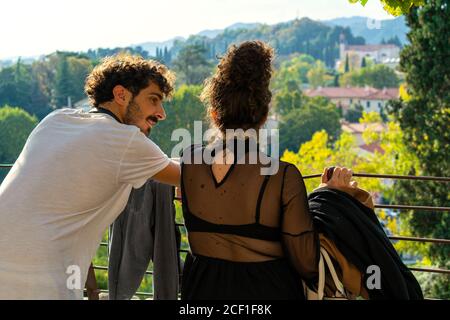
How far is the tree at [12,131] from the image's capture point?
54.6 metres

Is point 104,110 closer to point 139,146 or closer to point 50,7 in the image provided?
point 139,146

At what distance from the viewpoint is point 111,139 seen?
100.0 inches

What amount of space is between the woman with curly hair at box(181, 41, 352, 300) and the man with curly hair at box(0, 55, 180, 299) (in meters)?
0.22

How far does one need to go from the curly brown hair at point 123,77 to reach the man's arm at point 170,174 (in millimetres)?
293

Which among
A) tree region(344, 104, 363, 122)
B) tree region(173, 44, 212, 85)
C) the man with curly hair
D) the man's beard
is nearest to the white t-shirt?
the man with curly hair

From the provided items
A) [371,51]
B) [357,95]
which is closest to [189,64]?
[357,95]

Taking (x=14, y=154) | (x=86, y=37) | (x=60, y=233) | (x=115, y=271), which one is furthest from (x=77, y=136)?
(x=86, y=37)

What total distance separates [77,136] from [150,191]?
0.87m

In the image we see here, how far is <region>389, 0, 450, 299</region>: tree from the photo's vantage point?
67.8 feet

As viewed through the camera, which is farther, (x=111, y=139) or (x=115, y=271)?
(x=115, y=271)

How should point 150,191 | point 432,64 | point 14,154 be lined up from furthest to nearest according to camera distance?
point 14,154 < point 432,64 < point 150,191

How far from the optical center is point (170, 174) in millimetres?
2639

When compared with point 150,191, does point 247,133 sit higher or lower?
higher

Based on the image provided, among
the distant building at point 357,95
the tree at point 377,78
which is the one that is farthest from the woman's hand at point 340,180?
the tree at point 377,78
